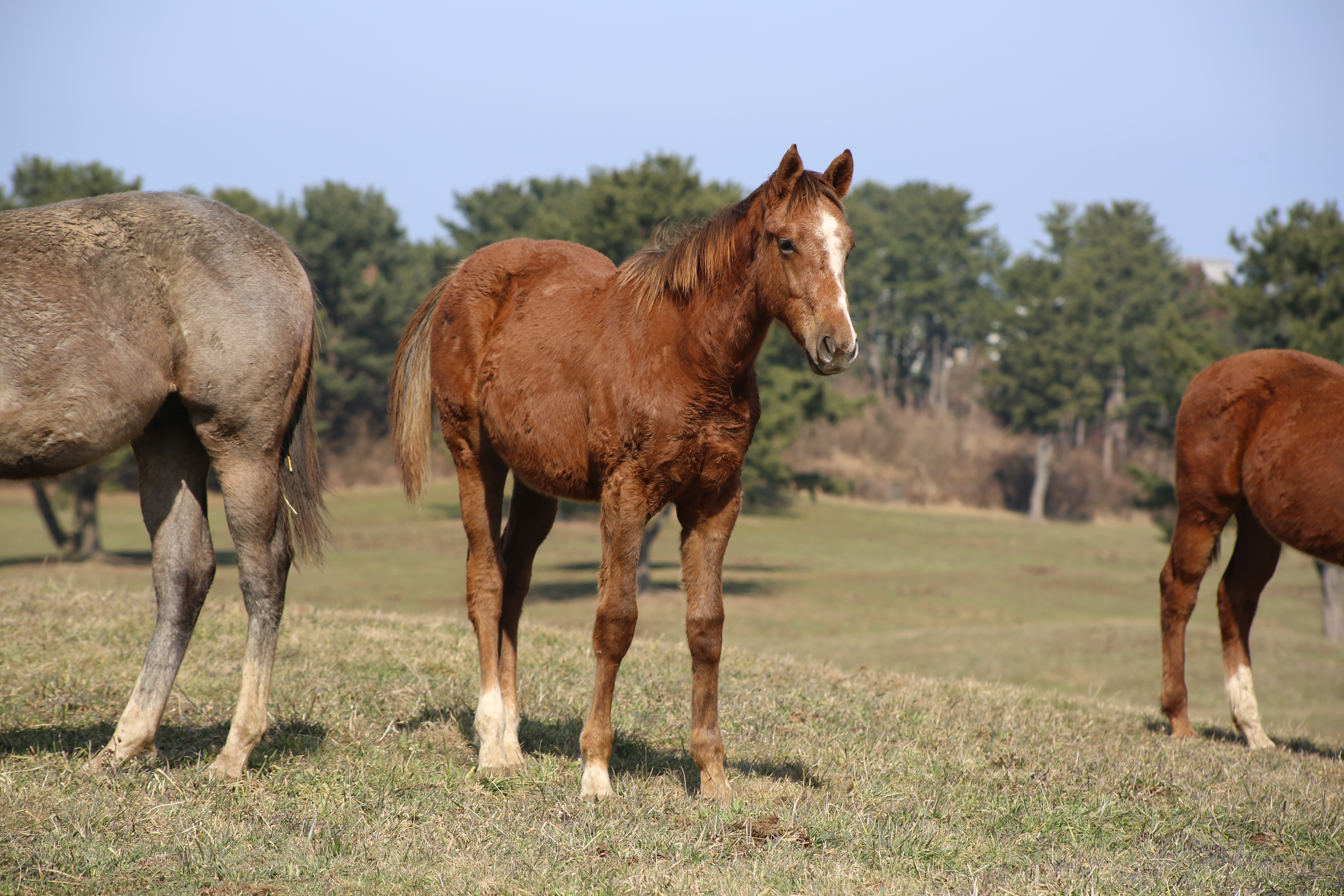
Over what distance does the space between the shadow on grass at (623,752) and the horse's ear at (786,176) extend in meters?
2.41

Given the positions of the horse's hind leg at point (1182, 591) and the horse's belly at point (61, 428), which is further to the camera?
the horse's hind leg at point (1182, 591)

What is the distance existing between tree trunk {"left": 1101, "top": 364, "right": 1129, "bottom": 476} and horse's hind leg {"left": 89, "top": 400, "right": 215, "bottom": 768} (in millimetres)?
62321

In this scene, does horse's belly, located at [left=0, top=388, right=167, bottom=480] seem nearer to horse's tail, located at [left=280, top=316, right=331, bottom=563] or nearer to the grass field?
horse's tail, located at [left=280, top=316, right=331, bottom=563]

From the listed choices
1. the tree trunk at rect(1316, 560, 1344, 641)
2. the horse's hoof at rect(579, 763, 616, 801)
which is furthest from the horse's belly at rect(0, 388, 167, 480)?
the tree trunk at rect(1316, 560, 1344, 641)

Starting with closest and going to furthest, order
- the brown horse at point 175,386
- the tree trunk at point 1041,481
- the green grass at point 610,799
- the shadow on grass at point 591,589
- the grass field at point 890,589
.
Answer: the green grass at point 610,799, the brown horse at point 175,386, the grass field at point 890,589, the shadow on grass at point 591,589, the tree trunk at point 1041,481

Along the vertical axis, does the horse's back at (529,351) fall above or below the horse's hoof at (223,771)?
above

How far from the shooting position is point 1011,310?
200ft

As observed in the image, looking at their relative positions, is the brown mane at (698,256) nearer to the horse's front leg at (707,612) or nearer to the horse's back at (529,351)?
the horse's back at (529,351)

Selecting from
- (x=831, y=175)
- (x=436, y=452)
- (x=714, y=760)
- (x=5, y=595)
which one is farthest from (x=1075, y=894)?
(x=436, y=452)

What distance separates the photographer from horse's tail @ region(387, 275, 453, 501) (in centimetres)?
546

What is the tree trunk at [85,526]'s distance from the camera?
1074 inches

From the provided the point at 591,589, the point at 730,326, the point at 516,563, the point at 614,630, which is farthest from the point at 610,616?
the point at 591,589

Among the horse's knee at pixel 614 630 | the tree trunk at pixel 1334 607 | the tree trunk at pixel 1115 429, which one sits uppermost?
the tree trunk at pixel 1115 429

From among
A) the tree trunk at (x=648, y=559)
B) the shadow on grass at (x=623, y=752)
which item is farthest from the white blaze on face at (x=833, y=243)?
the tree trunk at (x=648, y=559)
